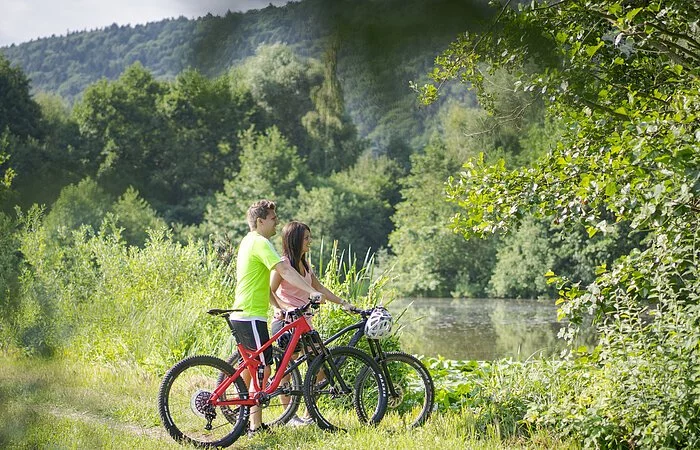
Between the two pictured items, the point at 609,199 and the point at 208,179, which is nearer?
the point at 609,199

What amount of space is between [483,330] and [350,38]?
20211 millimetres

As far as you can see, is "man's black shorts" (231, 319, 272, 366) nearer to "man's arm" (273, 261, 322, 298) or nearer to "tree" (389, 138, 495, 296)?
"man's arm" (273, 261, 322, 298)

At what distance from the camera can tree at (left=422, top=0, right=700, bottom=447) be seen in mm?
3369

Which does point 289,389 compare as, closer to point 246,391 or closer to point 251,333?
point 246,391

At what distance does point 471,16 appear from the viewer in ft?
3.04

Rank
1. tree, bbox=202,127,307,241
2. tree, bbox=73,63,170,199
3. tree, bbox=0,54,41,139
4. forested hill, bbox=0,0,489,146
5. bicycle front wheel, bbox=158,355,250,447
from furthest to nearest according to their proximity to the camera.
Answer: tree, bbox=202,127,307,241
tree, bbox=73,63,170,199
bicycle front wheel, bbox=158,355,250,447
tree, bbox=0,54,41,139
forested hill, bbox=0,0,489,146

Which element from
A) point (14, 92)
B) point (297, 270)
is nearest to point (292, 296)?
point (297, 270)


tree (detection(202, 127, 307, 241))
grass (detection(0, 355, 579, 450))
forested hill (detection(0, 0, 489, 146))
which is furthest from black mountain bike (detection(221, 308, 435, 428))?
tree (detection(202, 127, 307, 241))

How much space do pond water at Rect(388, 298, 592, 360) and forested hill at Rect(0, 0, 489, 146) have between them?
11.9m

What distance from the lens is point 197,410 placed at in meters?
3.87

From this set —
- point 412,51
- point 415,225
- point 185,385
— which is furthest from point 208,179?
point 412,51

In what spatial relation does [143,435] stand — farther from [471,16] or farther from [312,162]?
[312,162]

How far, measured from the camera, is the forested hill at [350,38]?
0.91 metres

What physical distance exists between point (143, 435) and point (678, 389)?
2700mm
